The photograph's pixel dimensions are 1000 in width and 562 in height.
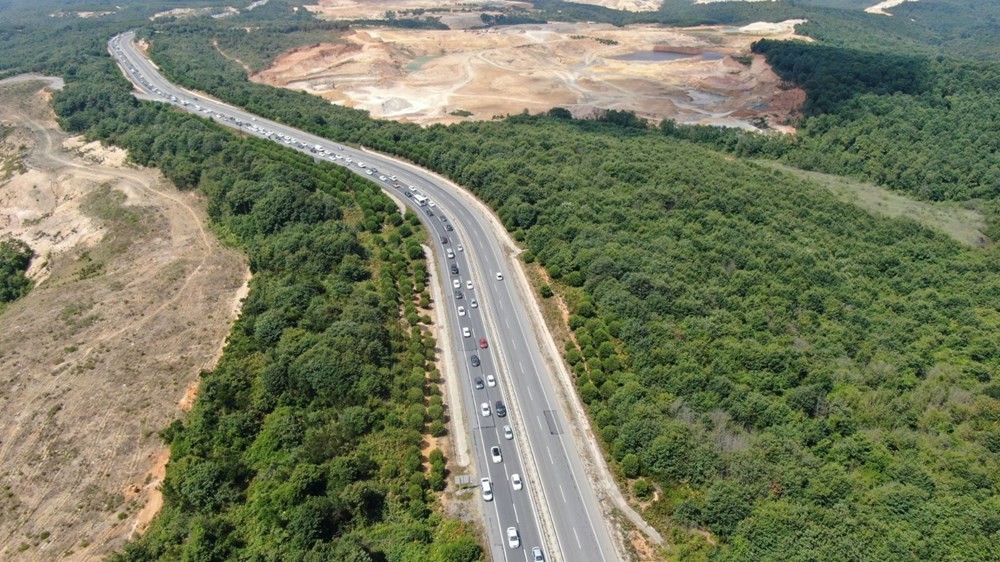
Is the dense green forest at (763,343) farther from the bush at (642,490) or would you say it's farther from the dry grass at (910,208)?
the dry grass at (910,208)

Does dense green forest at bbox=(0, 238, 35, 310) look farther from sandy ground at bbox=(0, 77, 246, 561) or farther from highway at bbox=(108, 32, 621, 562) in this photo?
highway at bbox=(108, 32, 621, 562)

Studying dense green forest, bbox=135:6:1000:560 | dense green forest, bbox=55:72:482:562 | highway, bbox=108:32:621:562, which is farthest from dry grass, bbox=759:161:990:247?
dense green forest, bbox=55:72:482:562

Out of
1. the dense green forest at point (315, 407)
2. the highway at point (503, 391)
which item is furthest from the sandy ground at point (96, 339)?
the highway at point (503, 391)

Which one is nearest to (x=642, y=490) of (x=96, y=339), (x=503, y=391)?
(x=503, y=391)

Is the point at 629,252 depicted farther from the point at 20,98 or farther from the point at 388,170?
the point at 20,98

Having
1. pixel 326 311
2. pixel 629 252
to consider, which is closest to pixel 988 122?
pixel 629 252

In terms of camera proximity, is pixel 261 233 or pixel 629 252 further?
pixel 261 233
